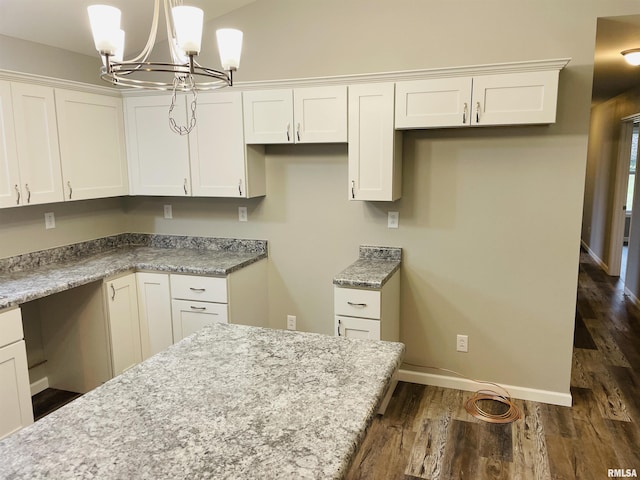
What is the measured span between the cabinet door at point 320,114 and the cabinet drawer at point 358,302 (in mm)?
1014

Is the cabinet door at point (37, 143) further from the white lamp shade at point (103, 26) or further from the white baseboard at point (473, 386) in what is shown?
the white baseboard at point (473, 386)

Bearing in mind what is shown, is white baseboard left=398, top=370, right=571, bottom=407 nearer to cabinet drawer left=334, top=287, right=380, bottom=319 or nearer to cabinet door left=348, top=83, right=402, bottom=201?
cabinet drawer left=334, top=287, right=380, bottom=319

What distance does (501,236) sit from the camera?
3.18m

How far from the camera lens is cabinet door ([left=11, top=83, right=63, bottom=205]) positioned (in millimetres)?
2877

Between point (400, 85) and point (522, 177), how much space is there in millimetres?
996

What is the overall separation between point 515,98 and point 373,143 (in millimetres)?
878

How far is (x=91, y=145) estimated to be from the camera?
3.39 m

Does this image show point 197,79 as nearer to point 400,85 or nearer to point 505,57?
point 400,85

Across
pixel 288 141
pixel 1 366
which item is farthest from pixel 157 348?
pixel 288 141

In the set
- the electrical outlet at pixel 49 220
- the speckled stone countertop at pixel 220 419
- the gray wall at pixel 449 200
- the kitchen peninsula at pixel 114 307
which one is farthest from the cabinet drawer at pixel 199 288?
the speckled stone countertop at pixel 220 419

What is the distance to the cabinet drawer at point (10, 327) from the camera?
247 cm

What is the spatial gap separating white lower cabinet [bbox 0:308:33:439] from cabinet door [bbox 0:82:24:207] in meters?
0.74

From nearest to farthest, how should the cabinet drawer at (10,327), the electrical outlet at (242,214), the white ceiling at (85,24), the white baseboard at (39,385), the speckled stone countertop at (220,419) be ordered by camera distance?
the speckled stone countertop at (220,419), the cabinet drawer at (10,327), the white ceiling at (85,24), the white baseboard at (39,385), the electrical outlet at (242,214)

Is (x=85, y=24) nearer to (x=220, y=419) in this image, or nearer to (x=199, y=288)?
(x=199, y=288)
